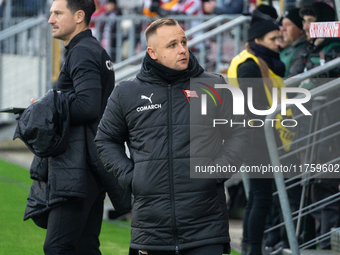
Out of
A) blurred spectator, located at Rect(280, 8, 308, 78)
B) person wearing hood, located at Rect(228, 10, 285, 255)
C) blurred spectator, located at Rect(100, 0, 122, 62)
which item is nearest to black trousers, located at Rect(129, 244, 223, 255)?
person wearing hood, located at Rect(228, 10, 285, 255)

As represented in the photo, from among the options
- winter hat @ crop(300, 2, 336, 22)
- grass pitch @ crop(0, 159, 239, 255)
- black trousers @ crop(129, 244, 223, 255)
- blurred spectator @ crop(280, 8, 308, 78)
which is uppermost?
winter hat @ crop(300, 2, 336, 22)

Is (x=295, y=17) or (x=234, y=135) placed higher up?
(x=295, y=17)

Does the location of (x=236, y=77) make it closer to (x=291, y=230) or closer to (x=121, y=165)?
(x=291, y=230)

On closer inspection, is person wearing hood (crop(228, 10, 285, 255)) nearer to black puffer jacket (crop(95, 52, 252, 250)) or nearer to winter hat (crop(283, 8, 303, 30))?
winter hat (crop(283, 8, 303, 30))

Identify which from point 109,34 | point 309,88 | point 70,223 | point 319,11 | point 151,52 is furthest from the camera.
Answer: point 109,34

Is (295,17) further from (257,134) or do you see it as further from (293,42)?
(257,134)

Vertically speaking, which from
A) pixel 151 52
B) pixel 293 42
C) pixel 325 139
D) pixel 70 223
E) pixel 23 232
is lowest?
pixel 23 232

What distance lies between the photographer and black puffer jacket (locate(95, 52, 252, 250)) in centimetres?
325

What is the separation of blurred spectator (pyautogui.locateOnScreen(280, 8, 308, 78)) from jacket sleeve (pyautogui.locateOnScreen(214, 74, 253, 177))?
2561 mm

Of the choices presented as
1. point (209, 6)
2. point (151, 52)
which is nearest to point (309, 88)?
point (151, 52)

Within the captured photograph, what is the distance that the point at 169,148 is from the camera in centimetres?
329

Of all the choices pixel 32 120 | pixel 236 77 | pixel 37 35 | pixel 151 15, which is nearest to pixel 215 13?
pixel 151 15

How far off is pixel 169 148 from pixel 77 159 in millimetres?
797

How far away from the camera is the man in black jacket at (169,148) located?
3250 mm
